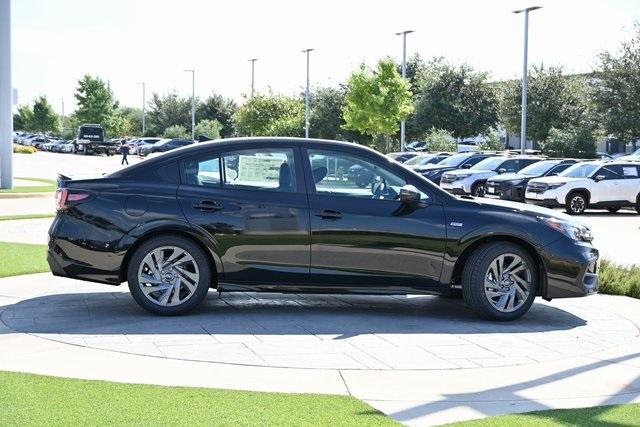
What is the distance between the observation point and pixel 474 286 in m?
8.09

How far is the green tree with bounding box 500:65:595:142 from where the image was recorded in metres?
52.2

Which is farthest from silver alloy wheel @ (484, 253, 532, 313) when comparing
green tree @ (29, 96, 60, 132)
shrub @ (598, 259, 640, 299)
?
green tree @ (29, 96, 60, 132)

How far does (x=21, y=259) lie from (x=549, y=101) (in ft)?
149

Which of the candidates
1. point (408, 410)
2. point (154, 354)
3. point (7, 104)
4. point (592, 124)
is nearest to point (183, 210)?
point (154, 354)

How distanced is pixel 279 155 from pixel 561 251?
277 cm

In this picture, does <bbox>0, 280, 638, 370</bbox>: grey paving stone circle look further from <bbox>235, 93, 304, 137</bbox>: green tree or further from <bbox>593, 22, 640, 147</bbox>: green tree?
<bbox>235, 93, 304, 137</bbox>: green tree

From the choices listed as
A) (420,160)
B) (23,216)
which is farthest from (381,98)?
(23,216)

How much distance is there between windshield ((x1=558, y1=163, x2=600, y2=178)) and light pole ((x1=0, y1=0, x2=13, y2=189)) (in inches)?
632

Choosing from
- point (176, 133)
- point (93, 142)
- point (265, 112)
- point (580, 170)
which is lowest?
point (580, 170)

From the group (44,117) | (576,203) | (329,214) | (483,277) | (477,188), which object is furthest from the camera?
(44,117)

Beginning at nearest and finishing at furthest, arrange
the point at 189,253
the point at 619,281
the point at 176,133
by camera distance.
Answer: the point at 189,253, the point at 619,281, the point at 176,133

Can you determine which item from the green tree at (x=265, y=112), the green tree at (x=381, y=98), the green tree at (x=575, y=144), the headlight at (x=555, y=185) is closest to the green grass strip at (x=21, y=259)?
the headlight at (x=555, y=185)

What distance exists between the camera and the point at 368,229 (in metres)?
7.98

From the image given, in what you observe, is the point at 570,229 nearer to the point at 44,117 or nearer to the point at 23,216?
the point at 23,216
